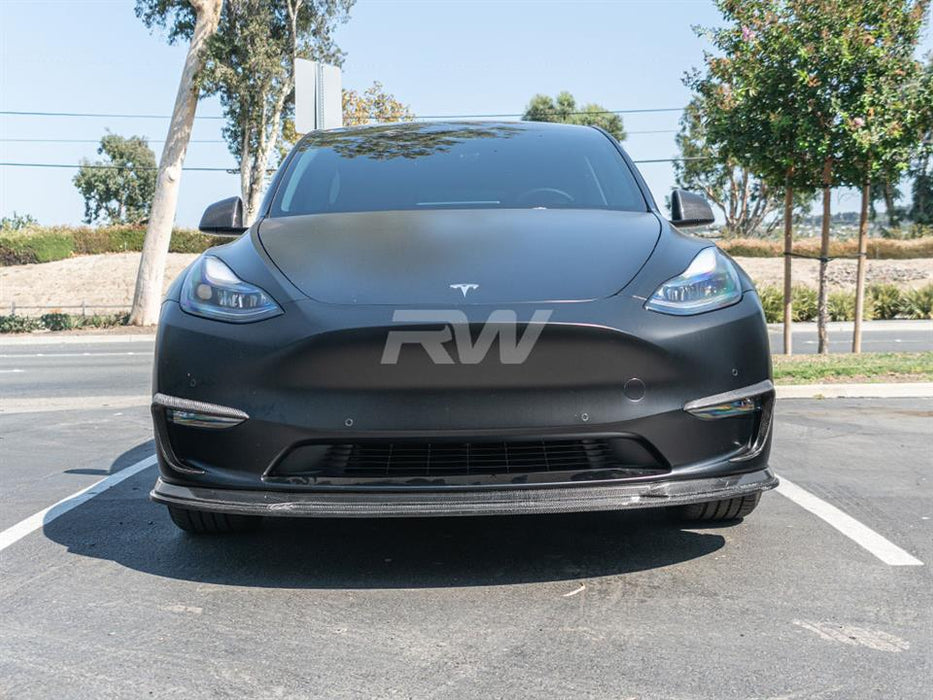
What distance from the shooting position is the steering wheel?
4.22 meters

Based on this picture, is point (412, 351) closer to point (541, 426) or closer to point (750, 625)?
point (541, 426)

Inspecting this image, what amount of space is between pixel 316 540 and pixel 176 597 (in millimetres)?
735

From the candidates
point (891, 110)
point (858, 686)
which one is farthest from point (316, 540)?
point (891, 110)

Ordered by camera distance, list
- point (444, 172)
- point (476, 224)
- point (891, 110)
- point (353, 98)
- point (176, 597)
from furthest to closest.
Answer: point (353, 98) < point (891, 110) < point (444, 172) < point (476, 224) < point (176, 597)

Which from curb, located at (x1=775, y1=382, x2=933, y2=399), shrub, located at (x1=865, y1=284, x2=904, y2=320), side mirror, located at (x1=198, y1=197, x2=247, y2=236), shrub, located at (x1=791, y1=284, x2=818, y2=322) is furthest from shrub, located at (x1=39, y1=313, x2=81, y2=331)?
side mirror, located at (x1=198, y1=197, x2=247, y2=236)

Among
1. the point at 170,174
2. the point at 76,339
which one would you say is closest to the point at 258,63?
the point at 170,174

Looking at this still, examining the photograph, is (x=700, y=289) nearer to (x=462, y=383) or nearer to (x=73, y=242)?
(x=462, y=383)

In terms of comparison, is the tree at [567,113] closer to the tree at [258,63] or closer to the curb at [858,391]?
the tree at [258,63]

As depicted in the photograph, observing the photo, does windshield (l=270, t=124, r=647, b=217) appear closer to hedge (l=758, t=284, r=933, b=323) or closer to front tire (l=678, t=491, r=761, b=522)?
front tire (l=678, t=491, r=761, b=522)

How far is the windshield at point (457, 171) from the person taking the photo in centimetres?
421

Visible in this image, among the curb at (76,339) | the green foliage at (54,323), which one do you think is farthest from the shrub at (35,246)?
the curb at (76,339)

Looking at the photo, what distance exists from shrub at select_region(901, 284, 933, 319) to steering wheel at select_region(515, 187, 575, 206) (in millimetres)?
23905

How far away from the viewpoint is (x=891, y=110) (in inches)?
435

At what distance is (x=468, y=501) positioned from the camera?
119 inches
